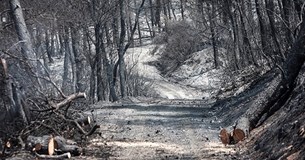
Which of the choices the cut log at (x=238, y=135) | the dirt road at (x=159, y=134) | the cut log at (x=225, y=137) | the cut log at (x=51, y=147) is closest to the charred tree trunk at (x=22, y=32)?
the dirt road at (x=159, y=134)

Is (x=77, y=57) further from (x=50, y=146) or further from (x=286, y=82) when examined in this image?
(x=286, y=82)

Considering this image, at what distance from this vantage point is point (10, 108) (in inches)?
543

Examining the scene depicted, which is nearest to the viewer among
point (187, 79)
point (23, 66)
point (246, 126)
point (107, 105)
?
point (246, 126)

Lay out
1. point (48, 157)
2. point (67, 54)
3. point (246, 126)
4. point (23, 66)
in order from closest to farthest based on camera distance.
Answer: point (48, 157) < point (246, 126) < point (23, 66) < point (67, 54)

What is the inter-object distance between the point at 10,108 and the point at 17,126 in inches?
32.4

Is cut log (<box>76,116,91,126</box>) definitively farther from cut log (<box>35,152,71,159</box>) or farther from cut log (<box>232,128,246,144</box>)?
cut log (<box>232,128,246,144</box>)

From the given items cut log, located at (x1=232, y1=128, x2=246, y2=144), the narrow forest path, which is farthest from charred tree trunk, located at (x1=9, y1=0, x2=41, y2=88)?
the narrow forest path

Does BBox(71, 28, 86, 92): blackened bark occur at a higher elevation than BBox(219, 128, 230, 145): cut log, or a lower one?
higher

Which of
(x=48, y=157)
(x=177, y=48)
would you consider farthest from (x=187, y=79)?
(x=48, y=157)

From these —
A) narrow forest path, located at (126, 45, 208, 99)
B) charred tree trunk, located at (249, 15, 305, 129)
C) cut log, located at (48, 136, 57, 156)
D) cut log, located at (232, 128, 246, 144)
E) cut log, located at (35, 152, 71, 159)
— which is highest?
charred tree trunk, located at (249, 15, 305, 129)

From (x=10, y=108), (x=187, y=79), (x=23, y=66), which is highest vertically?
(x=23, y=66)

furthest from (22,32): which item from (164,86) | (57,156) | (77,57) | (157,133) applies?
(164,86)

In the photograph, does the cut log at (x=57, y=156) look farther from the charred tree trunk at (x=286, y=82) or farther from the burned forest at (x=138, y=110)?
the charred tree trunk at (x=286, y=82)

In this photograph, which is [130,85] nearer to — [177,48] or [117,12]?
[117,12]
